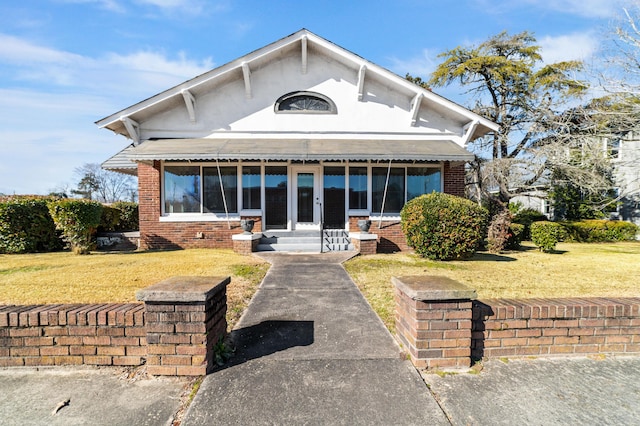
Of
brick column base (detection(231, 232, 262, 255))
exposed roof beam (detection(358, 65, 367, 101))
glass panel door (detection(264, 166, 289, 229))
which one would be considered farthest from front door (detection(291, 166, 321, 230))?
exposed roof beam (detection(358, 65, 367, 101))

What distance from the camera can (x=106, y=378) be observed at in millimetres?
2674

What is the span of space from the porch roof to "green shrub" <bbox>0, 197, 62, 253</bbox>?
372 cm

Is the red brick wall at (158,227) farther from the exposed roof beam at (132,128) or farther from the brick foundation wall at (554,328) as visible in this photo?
the brick foundation wall at (554,328)

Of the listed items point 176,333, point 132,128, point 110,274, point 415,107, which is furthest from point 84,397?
point 415,107

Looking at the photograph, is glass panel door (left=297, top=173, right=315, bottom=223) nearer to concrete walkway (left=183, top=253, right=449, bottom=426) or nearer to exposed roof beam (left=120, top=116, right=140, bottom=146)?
exposed roof beam (left=120, top=116, right=140, bottom=146)

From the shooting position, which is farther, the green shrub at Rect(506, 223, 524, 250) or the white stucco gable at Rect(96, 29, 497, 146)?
the white stucco gable at Rect(96, 29, 497, 146)

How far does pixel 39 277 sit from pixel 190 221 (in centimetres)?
488

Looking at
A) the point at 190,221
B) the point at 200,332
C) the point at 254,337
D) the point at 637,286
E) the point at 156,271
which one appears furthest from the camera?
the point at 190,221

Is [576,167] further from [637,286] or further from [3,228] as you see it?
[3,228]

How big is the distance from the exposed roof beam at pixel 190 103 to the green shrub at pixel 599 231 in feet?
57.2

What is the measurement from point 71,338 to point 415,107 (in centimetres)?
1134

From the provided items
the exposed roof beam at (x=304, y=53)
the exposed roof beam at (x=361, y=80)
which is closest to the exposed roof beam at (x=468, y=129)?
the exposed roof beam at (x=361, y=80)

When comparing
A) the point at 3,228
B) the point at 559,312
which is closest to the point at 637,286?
the point at 559,312

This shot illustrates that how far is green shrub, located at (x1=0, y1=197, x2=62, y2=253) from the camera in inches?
383
